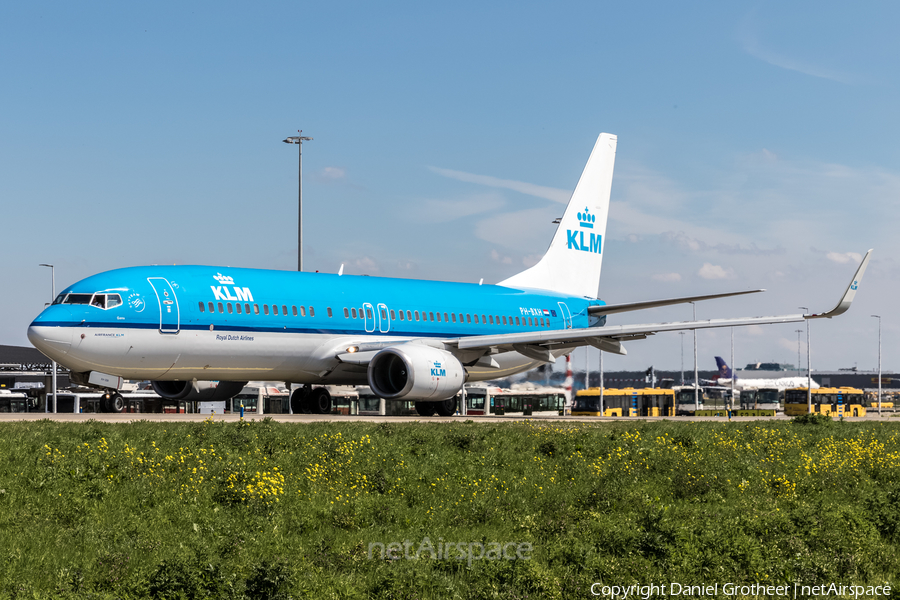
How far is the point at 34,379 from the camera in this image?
91.2 metres

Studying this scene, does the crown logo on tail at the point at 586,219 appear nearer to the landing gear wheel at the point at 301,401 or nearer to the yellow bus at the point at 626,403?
the landing gear wheel at the point at 301,401

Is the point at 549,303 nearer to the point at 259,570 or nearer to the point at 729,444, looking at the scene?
the point at 729,444

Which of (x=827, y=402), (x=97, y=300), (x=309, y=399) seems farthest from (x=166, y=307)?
(x=827, y=402)

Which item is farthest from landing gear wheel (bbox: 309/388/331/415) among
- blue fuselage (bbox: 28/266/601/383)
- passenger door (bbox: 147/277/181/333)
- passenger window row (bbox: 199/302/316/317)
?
passenger door (bbox: 147/277/181/333)

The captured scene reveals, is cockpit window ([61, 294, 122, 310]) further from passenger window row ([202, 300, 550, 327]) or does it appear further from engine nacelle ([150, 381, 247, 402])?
engine nacelle ([150, 381, 247, 402])

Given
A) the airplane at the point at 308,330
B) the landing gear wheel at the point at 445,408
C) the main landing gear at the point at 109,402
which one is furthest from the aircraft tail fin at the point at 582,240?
the main landing gear at the point at 109,402

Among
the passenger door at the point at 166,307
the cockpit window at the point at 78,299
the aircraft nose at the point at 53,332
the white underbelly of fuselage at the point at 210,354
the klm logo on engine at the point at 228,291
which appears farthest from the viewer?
the klm logo on engine at the point at 228,291

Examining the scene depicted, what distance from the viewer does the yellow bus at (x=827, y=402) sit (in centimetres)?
9238

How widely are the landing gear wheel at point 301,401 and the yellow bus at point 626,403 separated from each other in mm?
45267

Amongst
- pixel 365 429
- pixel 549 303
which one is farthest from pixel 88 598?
pixel 549 303

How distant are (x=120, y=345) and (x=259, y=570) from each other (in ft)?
62.9

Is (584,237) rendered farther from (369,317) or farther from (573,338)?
(369,317)

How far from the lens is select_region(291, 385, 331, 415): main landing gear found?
133 feet

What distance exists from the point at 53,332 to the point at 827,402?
8033cm
